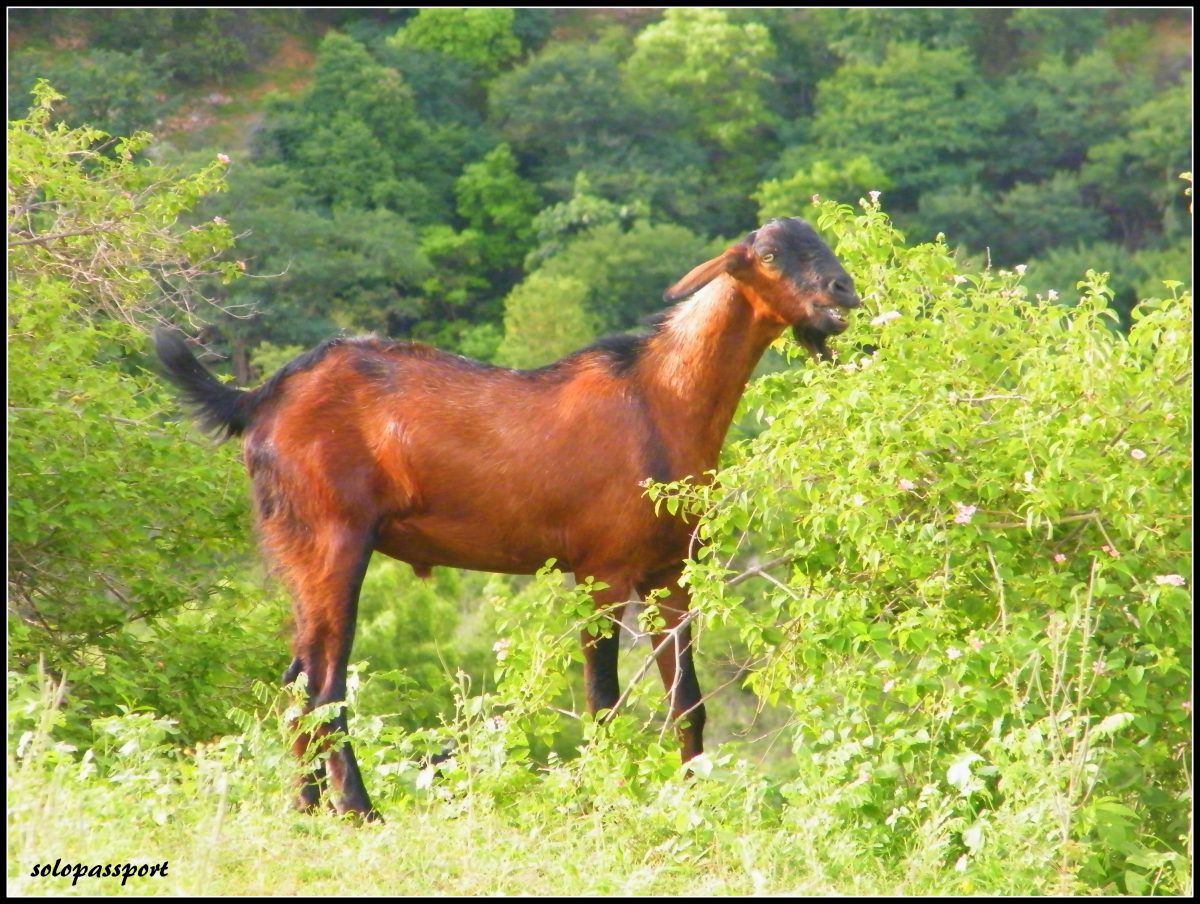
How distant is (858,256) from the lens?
654 centimetres

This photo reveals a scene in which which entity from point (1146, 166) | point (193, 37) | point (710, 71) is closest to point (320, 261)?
point (193, 37)

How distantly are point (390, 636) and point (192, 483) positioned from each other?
11208 millimetres

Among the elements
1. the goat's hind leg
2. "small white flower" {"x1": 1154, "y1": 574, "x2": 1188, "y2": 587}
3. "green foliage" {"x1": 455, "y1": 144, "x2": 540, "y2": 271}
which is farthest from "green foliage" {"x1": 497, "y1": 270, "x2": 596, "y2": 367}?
"small white flower" {"x1": 1154, "y1": 574, "x2": 1188, "y2": 587}

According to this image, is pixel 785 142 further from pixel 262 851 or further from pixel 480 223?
pixel 262 851

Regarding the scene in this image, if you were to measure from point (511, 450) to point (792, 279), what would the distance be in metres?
1.18

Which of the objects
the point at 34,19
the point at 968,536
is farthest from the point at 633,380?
the point at 34,19

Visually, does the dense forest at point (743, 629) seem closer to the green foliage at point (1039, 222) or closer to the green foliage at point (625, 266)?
the green foliage at point (625, 266)

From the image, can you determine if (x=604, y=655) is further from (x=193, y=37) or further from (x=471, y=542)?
(x=193, y=37)

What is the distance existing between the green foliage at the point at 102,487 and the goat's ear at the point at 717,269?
2.85m

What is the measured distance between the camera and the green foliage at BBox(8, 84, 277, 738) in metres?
7.73

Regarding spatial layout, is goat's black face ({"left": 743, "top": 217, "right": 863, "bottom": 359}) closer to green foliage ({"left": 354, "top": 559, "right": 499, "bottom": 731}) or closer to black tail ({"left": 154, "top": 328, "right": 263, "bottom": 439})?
black tail ({"left": 154, "top": 328, "right": 263, "bottom": 439})

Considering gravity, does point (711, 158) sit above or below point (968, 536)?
below

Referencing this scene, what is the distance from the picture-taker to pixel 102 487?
25.8 feet

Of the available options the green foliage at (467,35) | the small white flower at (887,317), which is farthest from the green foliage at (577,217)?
the small white flower at (887,317)
